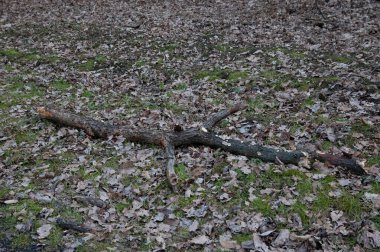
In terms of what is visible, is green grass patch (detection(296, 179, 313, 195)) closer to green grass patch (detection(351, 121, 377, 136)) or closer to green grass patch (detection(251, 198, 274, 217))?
green grass patch (detection(251, 198, 274, 217))

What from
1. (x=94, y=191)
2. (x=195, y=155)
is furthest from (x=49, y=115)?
(x=195, y=155)

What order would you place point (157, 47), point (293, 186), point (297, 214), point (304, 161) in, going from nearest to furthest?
point (297, 214), point (293, 186), point (304, 161), point (157, 47)

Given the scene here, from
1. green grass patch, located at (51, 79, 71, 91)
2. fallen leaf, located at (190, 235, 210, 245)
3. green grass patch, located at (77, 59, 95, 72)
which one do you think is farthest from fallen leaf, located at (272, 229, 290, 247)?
green grass patch, located at (77, 59, 95, 72)

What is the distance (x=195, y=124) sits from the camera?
9242 mm

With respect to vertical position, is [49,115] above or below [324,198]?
below

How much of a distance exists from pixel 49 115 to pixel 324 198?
21.9ft

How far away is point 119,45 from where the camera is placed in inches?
598

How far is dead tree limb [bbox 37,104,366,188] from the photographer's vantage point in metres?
7.12

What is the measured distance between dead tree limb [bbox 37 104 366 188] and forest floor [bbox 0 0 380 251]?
0.57 feet

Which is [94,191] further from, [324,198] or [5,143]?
[324,198]

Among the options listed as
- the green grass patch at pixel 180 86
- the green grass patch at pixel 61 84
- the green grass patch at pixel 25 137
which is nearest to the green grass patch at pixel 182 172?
the green grass patch at pixel 25 137

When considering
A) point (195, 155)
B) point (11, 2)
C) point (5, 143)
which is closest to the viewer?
point (195, 155)

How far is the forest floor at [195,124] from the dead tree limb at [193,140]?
0.57 ft

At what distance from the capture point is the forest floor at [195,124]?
605 centimetres
